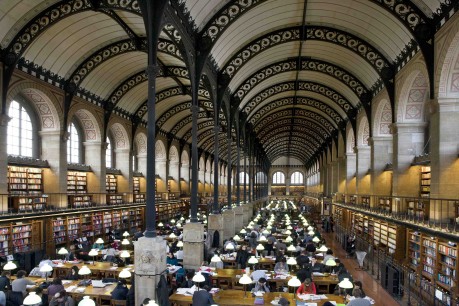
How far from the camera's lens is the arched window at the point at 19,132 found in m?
18.8

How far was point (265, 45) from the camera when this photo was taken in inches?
774

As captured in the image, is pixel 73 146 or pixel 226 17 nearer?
pixel 226 17

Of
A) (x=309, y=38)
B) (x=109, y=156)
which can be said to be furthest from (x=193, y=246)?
(x=109, y=156)

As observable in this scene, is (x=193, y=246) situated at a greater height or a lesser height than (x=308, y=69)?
lesser

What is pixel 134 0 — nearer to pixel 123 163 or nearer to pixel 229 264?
pixel 229 264

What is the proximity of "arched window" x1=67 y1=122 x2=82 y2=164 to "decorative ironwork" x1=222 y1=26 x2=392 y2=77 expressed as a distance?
10.4 m

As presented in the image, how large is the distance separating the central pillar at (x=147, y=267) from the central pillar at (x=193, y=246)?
14.8 ft

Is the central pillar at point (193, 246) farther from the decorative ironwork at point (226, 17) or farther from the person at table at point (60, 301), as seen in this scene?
the decorative ironwork at point (226, 17)

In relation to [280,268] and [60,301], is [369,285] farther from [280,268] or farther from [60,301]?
[60,301]

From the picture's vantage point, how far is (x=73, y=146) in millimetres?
24297

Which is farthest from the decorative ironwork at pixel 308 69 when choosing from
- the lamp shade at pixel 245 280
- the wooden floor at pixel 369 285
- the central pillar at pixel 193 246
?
the lamp shade at pixel 245 280

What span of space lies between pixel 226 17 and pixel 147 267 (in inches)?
374

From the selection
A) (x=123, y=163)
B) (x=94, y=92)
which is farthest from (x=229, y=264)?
(x=123, y=163)

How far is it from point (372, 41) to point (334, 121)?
15890 millimetres
